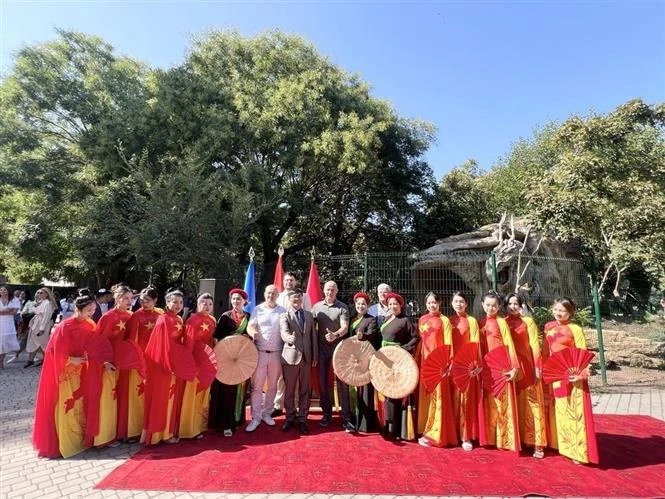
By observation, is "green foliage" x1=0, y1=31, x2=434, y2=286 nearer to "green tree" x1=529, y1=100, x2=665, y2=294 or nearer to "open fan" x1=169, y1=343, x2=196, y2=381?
"green tree" x1=529, y1=100, x2=665, y2=294

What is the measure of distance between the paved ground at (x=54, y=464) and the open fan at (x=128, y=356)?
889 mm

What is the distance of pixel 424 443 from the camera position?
4613mm

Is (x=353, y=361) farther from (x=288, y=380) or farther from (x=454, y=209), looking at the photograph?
(x=454, y=209)

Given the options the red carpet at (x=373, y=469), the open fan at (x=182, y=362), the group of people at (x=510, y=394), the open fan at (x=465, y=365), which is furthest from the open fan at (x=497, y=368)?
the open fan at (x=182, y=362)

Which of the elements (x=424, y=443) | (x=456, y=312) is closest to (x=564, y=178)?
(x=456, y=312)

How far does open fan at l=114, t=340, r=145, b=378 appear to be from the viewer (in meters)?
4.60

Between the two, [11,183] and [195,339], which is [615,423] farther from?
[11,183]

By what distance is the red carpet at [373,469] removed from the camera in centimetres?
362

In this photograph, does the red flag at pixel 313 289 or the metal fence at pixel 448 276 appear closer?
the red flag at pixel 313 289

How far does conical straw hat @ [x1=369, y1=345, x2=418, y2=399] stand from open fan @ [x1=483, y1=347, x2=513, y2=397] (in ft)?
2.54

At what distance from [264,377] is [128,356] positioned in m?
1.60

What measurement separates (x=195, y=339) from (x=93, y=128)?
45.3 ft

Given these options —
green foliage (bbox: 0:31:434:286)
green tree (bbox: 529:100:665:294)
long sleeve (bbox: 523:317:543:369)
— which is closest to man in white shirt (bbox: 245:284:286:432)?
long sleeve (bbox: 523:317:543:369)

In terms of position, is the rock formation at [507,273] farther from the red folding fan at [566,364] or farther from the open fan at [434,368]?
the red folding fan at [566,364]
